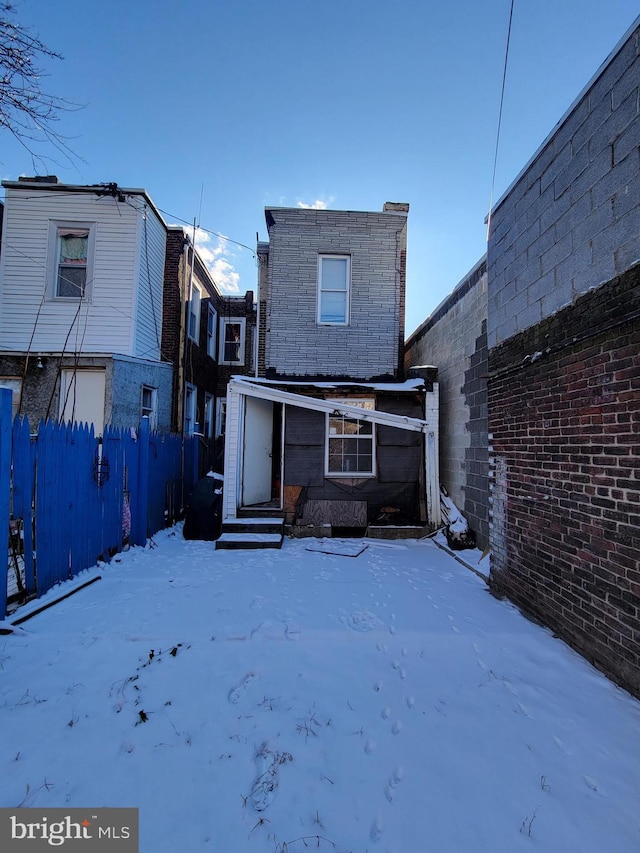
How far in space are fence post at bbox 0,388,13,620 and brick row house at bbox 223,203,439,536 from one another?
3734 mm

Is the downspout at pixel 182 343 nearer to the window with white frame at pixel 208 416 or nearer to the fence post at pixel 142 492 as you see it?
the window with white frame at pixel 208 416

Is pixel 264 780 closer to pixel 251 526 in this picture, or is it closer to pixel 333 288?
pixel 251 526

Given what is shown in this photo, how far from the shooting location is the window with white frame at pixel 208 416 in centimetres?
1373

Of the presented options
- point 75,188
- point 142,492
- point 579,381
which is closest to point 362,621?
point 579,381

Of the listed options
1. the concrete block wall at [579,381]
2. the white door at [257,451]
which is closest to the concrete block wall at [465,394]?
the concrete block wall at [579,381]

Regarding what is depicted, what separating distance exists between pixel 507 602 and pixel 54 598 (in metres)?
4.93

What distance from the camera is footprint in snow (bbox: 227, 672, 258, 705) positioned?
255 centimetres

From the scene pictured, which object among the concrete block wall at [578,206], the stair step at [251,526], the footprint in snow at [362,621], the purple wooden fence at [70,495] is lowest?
the footprint in snow at [362,621]

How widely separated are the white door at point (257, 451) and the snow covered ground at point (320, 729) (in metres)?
3.92

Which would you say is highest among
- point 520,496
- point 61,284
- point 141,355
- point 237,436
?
point 61,284

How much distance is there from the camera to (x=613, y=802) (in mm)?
1825

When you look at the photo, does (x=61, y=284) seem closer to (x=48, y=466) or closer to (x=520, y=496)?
(x=48, y=466)

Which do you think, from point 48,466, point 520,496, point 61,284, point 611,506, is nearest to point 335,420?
point 520,496

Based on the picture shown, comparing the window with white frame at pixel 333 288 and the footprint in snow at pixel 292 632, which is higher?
the window with white frame at pixel 333 288
